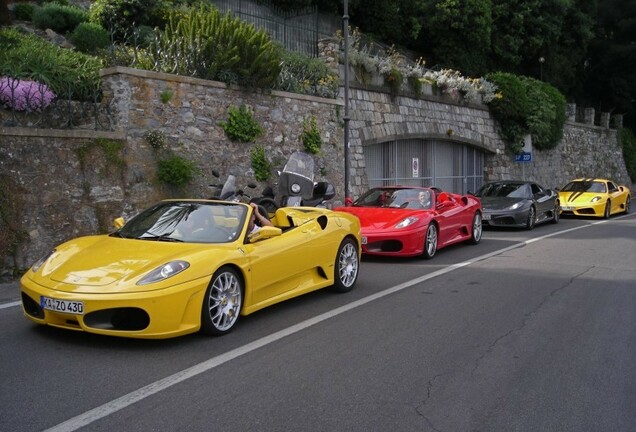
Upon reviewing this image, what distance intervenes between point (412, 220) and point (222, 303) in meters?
5.75

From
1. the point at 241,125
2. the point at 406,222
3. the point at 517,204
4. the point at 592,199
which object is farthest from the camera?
the point at 592,199

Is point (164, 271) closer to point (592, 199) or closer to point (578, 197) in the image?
point (592, 199)

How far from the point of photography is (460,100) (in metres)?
24.2

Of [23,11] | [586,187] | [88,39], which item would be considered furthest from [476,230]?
[23,11]

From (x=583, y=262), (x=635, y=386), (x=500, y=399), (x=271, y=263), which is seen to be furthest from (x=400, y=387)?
(x=583, y=262)

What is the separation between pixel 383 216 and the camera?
36.3ft

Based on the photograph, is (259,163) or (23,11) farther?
(23,11)

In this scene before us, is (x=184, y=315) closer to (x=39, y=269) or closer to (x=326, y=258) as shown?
(x=39, y=269)

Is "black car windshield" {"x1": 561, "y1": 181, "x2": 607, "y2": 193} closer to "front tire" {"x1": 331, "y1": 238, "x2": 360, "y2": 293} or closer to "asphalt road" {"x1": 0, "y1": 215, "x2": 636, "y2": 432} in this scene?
"asphalt road" {"x1": 0, "y1": 215, "x2": 636, "y2": 432}

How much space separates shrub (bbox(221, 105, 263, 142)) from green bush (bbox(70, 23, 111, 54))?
5.68m

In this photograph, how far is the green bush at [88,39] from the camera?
1705 cm

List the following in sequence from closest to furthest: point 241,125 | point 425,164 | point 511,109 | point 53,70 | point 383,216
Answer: point 383,216 → point 53,70 → point 241,125 → point 425,164 → point 511,109

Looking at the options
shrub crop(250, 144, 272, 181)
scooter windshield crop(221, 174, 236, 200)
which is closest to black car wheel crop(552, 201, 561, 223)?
shrub crop(250, 144, 272, 181)

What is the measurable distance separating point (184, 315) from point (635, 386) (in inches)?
143
